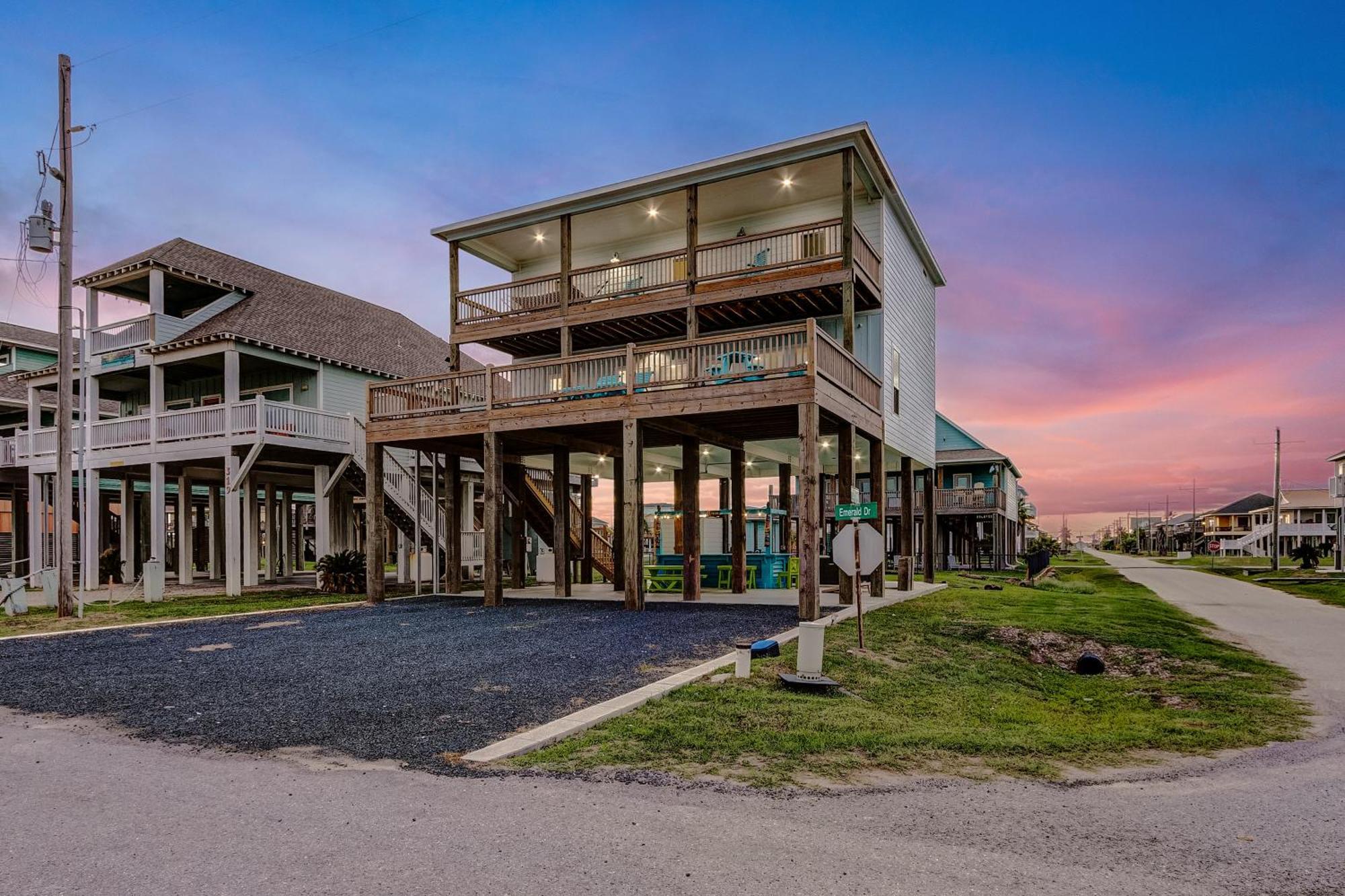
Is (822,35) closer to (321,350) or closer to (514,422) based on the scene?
(514,422)

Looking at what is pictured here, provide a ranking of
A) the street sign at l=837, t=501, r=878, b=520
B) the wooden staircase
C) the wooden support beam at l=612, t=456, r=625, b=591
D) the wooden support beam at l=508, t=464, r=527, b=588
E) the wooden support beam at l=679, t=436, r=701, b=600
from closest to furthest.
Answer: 1. the street sign at l=837, t=501, r=878, b=520
2. the wooden support beam at l=679, t=436, r=701, b=600
3. the wooden support beam at l=612, t=456, r=625, b=591
4. the wooden support beam at l=508, t=464, r=527, b=588
5. the wooden staircase

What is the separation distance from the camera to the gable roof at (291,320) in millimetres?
24453

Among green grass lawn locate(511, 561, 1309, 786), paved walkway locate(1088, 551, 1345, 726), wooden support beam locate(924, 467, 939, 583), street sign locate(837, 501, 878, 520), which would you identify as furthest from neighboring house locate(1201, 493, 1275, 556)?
street sign locate(837, 501, 878, 520)

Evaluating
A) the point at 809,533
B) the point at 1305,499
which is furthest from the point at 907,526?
the point at 1305,499

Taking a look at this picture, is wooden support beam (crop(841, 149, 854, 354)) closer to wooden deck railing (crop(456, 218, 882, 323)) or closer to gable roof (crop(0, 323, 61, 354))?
wooden deck railing (crop(456, 218, 882, 323))

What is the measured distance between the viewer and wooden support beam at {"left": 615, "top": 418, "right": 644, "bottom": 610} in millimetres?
15836

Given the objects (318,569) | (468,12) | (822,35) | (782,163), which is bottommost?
(318,569)

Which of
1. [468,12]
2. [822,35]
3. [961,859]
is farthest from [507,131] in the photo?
[961,859]

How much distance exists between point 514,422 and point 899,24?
1368 cm

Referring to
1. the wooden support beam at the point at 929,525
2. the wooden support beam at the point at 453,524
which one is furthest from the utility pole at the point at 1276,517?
the wooden support beam at the point at 453,524

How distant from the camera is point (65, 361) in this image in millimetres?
16266

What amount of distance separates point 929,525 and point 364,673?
819 inches

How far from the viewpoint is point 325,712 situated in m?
7.44

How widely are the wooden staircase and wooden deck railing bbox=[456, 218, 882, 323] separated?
513 cm
